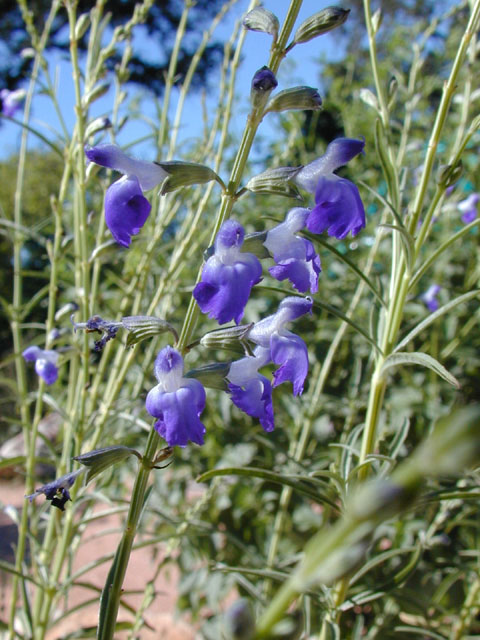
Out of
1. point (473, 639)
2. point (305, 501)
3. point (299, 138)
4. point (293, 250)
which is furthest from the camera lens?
point (299, 138)

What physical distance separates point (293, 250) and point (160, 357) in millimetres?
200

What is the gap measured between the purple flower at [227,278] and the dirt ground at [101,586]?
4.19ft

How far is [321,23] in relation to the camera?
672 millimetres

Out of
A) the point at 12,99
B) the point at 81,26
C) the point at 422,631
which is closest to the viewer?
the point at 422,631

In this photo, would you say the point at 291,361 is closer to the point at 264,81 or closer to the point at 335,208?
the point at 335,208

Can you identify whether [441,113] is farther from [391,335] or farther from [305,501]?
[305,501]

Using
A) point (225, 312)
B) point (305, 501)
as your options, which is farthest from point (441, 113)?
point (305, 501)

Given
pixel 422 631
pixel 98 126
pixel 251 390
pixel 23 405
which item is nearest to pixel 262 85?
pixel 251 390

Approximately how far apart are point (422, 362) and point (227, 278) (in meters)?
0.30

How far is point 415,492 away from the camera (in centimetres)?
21

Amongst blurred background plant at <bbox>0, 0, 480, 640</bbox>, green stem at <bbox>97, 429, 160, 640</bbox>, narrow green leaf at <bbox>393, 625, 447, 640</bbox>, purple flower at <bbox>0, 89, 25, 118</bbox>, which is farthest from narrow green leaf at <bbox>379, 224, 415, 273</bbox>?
purple flower at <bbox>0, 89, 25, 118</bbox>

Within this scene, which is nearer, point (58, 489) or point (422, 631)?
point (58, 489)

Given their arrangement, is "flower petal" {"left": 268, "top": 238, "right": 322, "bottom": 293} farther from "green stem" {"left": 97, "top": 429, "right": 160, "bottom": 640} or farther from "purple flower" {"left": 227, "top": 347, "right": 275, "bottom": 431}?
"green stem" {"left": 97, "top": 429, "right": 160, "bottom": 640}

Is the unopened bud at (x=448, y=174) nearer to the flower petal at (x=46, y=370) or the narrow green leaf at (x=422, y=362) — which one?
the narrow green leaf at (x=422, y=362)
